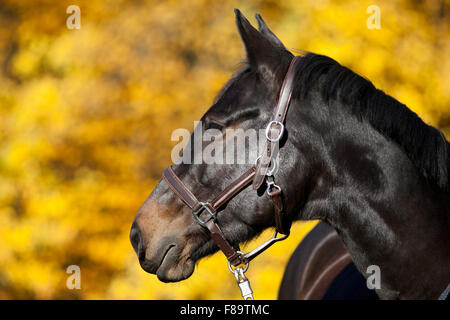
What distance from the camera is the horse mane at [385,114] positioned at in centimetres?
195

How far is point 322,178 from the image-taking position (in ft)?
6.73

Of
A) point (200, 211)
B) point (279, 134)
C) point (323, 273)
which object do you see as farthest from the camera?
point (323, 273)

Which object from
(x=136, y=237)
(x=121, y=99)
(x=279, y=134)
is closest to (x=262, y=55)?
(x=279, y=134)

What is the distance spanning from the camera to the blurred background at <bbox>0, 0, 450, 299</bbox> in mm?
→ 4785

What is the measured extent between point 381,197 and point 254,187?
549 millimetres

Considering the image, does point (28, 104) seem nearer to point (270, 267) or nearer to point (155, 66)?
point (155, 66)

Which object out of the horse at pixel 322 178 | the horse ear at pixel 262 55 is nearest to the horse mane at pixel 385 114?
the horse at pixel 322 178

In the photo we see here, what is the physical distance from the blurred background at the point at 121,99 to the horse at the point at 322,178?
9.17 feet

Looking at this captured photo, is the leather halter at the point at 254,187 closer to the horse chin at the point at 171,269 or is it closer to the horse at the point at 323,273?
the horse chin at the point at 171,269

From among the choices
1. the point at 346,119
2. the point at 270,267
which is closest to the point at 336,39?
the point at 270,267

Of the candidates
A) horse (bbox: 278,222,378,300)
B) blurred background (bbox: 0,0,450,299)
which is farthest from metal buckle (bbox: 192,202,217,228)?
blurred background (bbox: 0,0,450,299)

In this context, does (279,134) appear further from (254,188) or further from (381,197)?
(381,197)

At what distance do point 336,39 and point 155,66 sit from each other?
1999 millimetres
